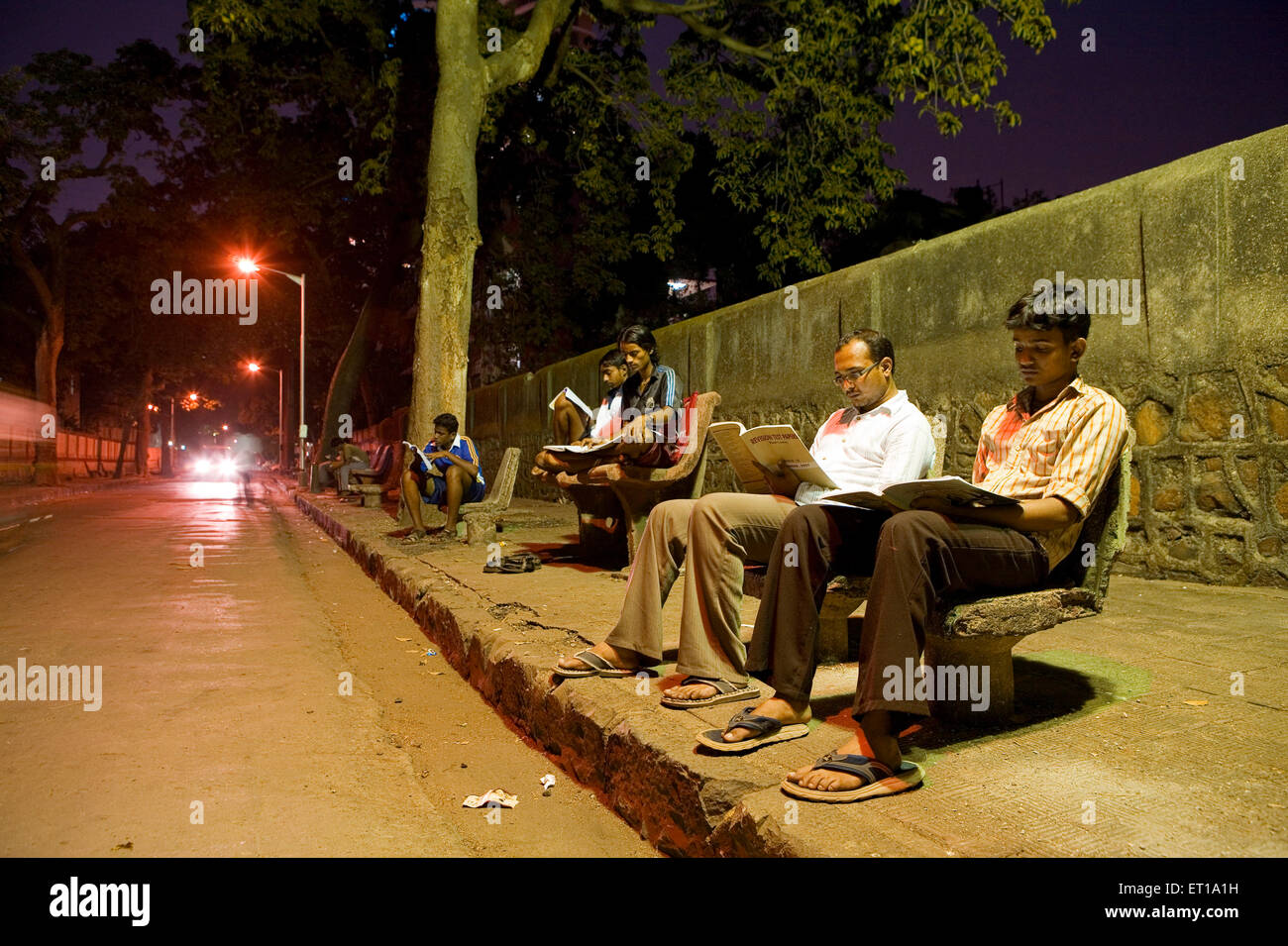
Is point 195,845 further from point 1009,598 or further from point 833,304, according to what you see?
point 833,304

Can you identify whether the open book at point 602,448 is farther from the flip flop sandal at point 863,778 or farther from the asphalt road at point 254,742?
the flip flop sandal at point 863,778

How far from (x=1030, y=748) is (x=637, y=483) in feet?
10.6

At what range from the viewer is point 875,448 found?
3.23 metres

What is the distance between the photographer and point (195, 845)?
2.37 m

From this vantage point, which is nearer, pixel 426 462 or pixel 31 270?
pixel 426 462

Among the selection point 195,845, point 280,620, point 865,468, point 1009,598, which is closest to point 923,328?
point 865,468

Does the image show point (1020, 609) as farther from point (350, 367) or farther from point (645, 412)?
point (350, 367)

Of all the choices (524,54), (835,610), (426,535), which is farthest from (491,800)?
(524,54)

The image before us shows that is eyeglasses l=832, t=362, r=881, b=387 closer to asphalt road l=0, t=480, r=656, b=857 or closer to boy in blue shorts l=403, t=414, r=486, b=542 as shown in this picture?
asphalt road l=0, t=480, r=656, b=857

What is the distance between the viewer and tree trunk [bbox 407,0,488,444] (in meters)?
10.5

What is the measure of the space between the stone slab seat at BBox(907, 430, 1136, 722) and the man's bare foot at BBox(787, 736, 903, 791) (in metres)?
0.36

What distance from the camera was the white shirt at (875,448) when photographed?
10.1ft

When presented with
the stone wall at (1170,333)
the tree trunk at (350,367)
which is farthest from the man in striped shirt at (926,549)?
the tree trunk at (350,367)

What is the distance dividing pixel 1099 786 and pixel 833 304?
5651mm
